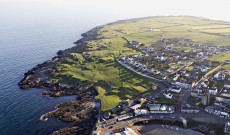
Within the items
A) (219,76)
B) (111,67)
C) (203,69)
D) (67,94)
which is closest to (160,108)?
(67,94)

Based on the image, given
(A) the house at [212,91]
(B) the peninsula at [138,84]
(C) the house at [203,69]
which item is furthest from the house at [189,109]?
(C) the house at [203,69]

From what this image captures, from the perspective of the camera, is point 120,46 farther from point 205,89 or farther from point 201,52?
point 205,89

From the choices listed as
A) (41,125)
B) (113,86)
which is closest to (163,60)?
(113,86)

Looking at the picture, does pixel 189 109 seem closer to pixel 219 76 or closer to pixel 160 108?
pixel 160 108

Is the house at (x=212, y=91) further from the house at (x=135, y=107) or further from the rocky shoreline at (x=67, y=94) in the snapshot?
the rocky shoreline at (x=67, y=94)

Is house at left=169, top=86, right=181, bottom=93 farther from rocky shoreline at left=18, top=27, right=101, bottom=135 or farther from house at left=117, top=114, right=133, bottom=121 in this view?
rocky shoreline at left=18, top=27, right=101, bottom=135

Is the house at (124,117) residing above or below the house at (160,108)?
below

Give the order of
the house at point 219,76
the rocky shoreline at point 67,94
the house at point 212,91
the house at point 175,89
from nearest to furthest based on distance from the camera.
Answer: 1. the rocky shoreline at point 67,94
2. the house at point 212,91
3. the house at point 175,89
4. the house at point 219,76
